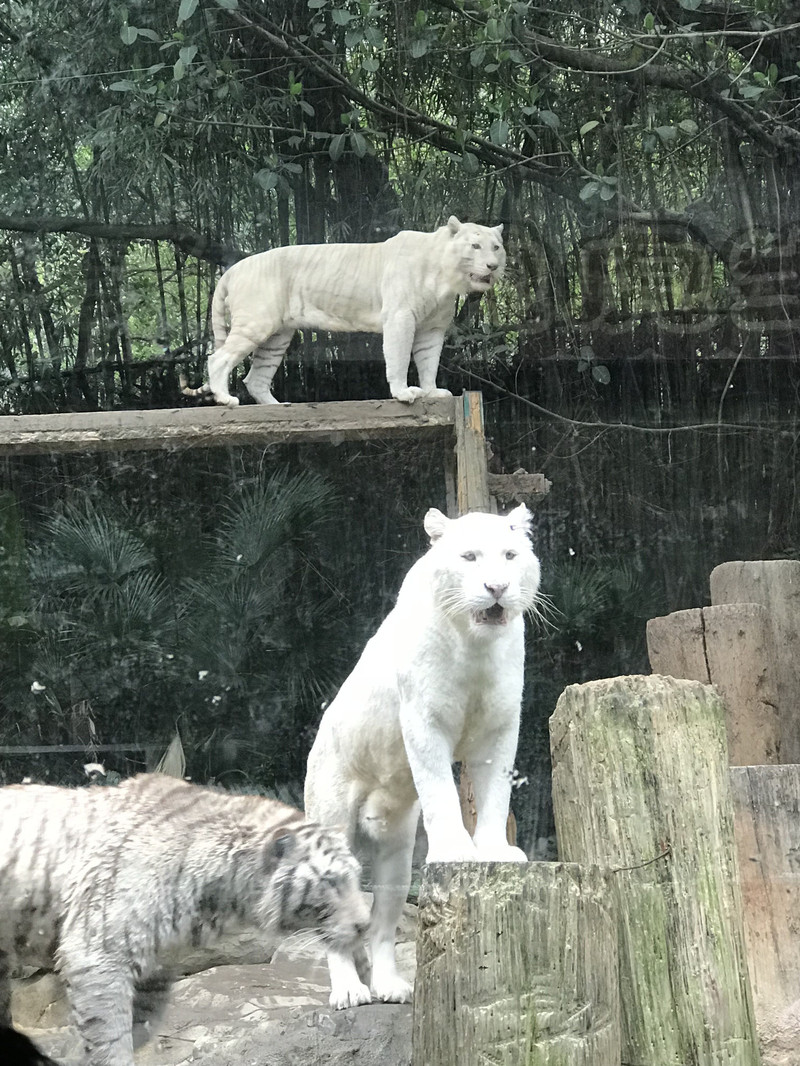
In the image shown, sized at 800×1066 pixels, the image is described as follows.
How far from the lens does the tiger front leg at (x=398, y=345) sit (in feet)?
11.8

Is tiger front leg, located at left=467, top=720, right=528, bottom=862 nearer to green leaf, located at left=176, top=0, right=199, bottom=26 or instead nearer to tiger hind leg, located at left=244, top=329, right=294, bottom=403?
tiger hind leg, located at left=244, top=329, right=294, bottom=403

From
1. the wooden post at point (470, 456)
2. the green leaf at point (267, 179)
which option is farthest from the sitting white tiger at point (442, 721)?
the green leaf at point (267, 179)

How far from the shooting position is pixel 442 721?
2.34m

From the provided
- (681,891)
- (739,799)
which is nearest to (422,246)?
(739,799)

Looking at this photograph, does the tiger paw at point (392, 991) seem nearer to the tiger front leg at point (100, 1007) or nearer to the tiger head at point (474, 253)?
the tiger front leg at point (100, 1007)

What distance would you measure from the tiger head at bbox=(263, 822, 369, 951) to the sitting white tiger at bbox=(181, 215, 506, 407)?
79.5 inches

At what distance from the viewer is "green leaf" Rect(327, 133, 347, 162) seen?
12.5 ft

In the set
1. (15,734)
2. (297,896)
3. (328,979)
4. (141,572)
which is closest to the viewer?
(297,896)

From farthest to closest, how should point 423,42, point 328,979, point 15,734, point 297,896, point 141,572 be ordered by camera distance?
point 423,42 < point 141,572 < point 15,734 < point 328,979 < point 297,896

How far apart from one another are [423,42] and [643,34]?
65 centimetres

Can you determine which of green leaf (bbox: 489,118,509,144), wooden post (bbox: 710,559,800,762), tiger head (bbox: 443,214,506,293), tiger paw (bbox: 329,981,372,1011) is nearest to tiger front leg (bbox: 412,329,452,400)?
tiger head (bbox: 443,214,506,293)

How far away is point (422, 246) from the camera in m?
3.65

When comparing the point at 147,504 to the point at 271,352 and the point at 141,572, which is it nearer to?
the point at 141,572

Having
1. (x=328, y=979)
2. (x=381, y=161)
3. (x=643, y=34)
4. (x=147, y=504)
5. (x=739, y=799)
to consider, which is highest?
(x=643, y=34)
